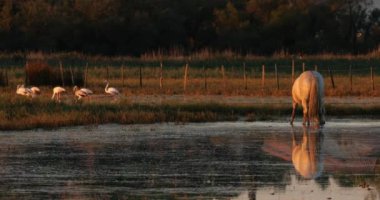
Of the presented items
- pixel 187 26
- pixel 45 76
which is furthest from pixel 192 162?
pixel 187 26

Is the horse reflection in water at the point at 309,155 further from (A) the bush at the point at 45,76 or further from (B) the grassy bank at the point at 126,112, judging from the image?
(A) the bush at the point at 45,76

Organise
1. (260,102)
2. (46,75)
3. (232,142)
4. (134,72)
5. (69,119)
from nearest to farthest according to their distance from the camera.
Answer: (232,142), (69,119), (260,102), (46,75), (134,72)

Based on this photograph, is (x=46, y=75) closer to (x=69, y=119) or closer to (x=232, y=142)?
(x=69, y=119)

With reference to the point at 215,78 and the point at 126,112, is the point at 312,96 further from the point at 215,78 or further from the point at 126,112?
the point at 215,78

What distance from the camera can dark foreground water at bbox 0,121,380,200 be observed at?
16188 mm

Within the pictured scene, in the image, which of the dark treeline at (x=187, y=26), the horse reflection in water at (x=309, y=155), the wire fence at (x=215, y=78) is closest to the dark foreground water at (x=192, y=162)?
the horse reflection in water at (x=309, y=155)

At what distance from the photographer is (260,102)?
129 ft

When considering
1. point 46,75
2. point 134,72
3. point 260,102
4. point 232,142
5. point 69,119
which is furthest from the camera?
point 134,72

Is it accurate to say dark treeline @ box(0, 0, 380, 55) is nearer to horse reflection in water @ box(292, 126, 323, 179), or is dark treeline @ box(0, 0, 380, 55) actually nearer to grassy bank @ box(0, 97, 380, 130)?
grassy bank @ box(0, 97, 380, 130)

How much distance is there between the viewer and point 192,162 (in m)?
20.2

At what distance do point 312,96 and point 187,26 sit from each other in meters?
68.7

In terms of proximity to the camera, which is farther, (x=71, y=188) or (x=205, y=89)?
(x=205, y=89)

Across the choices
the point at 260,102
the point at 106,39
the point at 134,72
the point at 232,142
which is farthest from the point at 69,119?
the point at 106,39

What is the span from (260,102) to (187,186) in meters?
22.7
